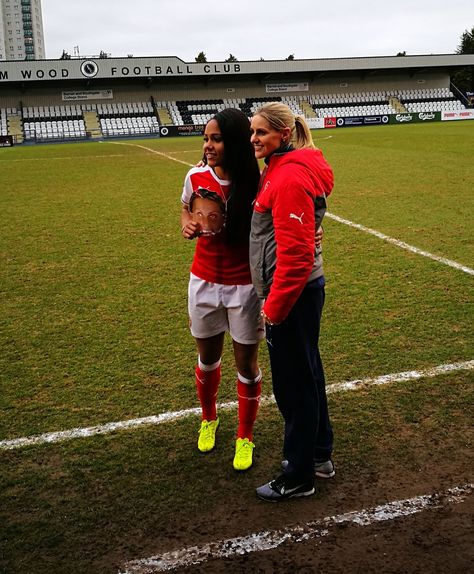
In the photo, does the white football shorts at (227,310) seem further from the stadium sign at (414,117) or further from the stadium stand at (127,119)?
the stadium sign at (414,117)

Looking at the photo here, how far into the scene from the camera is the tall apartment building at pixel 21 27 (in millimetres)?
160250

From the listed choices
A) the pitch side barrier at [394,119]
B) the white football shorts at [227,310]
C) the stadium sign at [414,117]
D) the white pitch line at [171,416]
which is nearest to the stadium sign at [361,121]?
the pitch side barrier at [394,119]

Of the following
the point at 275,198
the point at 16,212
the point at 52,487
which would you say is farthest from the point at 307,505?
the point at 16,212

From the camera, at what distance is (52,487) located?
324cm

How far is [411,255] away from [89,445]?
506cm

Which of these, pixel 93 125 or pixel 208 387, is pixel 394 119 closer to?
pixel 93 125

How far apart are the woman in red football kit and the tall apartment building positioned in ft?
578

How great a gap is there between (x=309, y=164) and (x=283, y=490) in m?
1.62

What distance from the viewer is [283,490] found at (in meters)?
3.10

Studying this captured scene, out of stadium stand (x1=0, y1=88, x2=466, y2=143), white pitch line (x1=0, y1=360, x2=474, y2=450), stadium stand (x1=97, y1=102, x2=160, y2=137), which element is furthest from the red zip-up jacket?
stadium stand (x1=97, y1=102, x2=160, y2=137)

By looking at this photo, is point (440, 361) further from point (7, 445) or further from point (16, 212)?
point (16, 212)

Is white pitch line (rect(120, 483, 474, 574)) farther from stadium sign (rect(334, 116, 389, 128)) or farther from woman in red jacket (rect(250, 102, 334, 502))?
stadium sign (rect(334, 116, 389, 128))

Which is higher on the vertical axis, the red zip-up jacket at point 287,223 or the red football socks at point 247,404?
the red zip-up jacket at point 287,223

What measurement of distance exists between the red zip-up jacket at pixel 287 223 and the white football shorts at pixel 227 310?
1.28 ft
